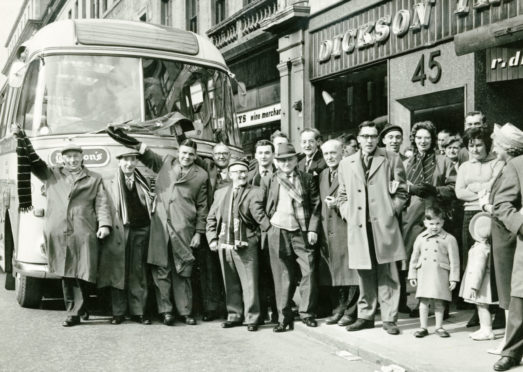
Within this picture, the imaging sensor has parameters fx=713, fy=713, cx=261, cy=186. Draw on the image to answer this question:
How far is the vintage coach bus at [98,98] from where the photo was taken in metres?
8.59

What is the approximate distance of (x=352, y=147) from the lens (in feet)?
28.9

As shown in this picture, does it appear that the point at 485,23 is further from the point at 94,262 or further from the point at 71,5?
the point at 71,5

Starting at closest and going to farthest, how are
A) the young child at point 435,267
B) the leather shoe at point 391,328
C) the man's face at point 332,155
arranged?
the young child at point 435,267 < the leather shoe at point 391,328 < the man's face at point 332,155

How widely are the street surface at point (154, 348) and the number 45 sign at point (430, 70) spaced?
6.04m

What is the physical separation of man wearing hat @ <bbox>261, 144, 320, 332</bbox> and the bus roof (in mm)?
2966

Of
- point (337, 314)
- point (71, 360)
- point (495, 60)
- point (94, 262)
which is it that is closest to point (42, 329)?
point (94, 262)

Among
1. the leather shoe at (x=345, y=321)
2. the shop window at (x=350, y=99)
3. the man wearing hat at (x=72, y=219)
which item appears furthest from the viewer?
the shop window at (x=350, y=99)

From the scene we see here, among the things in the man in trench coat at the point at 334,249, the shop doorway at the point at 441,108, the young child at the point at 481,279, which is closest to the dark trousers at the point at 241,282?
the man in trench coat at the point at 334,249

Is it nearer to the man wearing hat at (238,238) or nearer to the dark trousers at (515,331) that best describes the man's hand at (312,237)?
the man wearing hat at (238,238)

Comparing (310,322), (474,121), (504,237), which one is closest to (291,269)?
(310,322)

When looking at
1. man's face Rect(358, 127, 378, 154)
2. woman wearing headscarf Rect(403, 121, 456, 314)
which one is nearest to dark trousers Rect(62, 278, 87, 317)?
man's face Rect(358, 127, 378, 154)

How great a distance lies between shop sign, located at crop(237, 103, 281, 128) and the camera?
1775 centimetres

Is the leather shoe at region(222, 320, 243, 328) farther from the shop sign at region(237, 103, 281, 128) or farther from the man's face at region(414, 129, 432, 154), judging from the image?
the shop sign at region(237, 103, 281, 128)

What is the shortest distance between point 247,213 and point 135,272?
148 cm
